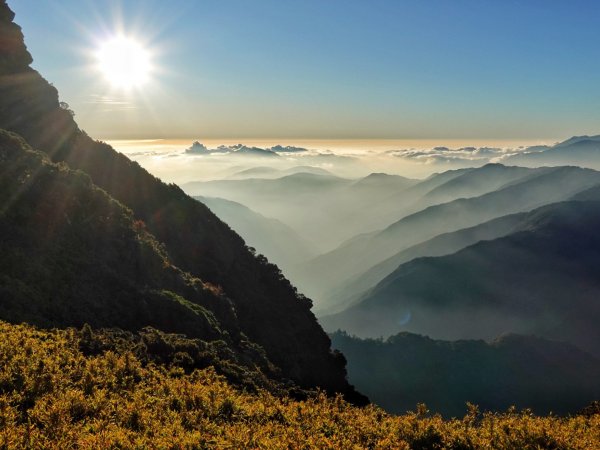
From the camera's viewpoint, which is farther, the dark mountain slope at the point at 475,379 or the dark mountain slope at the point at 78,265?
the dark mountain slope at the point at 475,379

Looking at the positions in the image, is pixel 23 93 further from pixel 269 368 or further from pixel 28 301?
pixel 269 368

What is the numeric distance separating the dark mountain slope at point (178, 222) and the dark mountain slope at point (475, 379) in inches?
4543

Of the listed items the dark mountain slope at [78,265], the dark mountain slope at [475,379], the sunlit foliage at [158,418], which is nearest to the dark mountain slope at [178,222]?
the dark mountain slope at [78,265]

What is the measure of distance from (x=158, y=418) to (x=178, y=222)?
4012 cm

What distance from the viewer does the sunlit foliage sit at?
46.8 ft

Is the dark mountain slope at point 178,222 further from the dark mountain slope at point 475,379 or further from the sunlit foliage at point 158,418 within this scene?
the dark mountain slope at point 475,379

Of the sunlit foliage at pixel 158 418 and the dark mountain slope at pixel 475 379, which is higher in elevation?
the sunlit foliage at pixel 158 418

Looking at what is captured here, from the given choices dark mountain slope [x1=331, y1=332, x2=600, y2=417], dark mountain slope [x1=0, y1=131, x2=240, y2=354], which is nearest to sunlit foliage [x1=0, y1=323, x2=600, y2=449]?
dark mountain slope [x1=0, y1=131, x2=240, y2=354]

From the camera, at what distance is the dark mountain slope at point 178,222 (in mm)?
50094

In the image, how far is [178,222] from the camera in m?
55.0

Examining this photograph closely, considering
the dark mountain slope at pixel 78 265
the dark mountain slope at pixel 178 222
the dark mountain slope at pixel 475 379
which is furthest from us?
the dark mountain slope at pixel 475 379

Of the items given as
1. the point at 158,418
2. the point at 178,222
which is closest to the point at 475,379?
the point at 178,222

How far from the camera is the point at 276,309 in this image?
53.7 m

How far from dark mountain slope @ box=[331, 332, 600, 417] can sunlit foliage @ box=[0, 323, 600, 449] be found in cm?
14677
